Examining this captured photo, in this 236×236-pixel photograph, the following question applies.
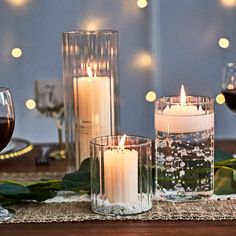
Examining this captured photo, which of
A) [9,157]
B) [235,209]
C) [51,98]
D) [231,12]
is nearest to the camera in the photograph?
[235,209]

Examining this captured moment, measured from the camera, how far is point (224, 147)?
1.64 m

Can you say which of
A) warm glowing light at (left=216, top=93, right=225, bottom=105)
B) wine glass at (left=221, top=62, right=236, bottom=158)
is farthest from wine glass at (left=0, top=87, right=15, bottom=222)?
warm glowing light at (left=216, top=93, right=225, bottom=105)

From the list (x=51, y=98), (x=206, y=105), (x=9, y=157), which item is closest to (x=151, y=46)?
(x=51, y=98)

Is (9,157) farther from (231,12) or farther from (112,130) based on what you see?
(231,12)

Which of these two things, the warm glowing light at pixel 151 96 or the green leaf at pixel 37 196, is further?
the warm glowing light at pixel 151 96

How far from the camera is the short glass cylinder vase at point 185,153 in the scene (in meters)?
1.13

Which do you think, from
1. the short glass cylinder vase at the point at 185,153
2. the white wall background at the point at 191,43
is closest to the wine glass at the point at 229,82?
the short glass cylinder vase at the point at 185,153

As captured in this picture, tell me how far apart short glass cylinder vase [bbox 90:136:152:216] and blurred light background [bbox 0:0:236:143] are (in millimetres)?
1313

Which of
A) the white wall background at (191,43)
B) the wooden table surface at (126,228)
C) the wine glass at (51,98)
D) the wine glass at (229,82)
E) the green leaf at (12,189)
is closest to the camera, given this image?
the wooden table surface at (126,228)

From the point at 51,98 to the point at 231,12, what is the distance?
0.90 meters

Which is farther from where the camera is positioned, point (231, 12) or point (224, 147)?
point (231, 12)

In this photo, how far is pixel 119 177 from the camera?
105cm

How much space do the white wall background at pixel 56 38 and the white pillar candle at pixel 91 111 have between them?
105 cm

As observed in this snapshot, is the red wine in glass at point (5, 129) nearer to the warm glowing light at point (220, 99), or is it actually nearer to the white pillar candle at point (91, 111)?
the white pillar candle at point (91, 111)
